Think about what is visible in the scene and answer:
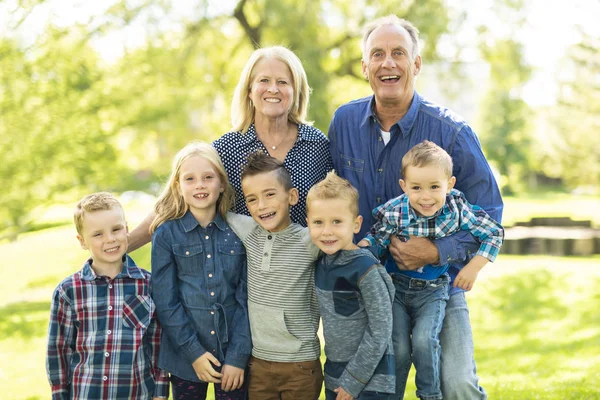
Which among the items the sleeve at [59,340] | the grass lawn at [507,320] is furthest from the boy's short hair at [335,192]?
the grass lawn at [507,320]

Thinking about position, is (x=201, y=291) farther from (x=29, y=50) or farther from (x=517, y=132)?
(x=517, y=132)

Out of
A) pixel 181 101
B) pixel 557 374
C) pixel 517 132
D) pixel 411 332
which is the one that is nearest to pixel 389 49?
pixel 411 332

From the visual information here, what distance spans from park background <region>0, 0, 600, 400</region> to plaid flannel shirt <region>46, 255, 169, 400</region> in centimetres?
401

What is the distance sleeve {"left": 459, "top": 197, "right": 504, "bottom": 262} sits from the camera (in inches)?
136

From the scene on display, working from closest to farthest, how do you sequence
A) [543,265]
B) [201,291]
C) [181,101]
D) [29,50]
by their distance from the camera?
[201,291] < [29,50] < [181,101] < [543,265]

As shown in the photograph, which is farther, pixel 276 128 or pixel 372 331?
pixel 276 128

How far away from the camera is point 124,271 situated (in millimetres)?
3414

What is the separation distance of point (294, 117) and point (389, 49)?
0.70 meters

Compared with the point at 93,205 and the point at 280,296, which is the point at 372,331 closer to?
the point at 280,296

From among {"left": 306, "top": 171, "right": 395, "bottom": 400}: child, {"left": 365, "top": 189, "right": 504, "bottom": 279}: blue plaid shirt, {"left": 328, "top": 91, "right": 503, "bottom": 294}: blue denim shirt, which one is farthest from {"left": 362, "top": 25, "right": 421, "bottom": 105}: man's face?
{"left": 306, "top": 171, "right": 395, "bottom": 400}: child

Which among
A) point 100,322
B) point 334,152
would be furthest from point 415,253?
point 100,322

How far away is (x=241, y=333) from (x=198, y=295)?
0.99 ft

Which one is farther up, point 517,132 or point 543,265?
point 517,132

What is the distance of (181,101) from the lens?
44.7 feet
